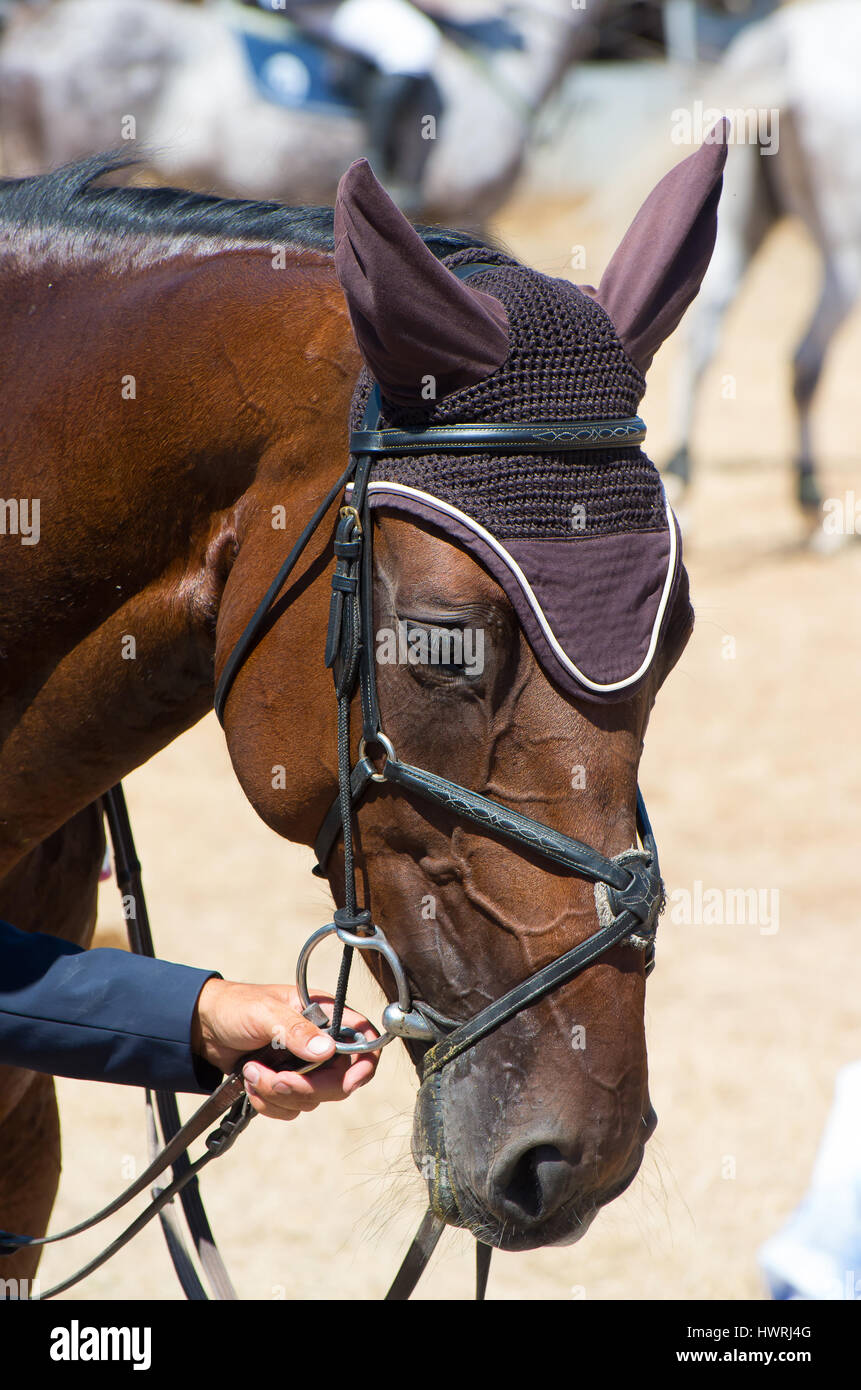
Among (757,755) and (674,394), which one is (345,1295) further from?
(674,394)

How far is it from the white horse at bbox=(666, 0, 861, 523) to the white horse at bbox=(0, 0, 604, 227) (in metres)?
1.50

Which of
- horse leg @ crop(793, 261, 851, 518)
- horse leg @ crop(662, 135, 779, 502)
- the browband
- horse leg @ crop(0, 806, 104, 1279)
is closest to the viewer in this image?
the browband

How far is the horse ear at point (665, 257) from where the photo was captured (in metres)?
1.62

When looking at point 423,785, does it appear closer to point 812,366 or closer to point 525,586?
point 525,586

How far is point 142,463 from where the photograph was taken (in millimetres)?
1617

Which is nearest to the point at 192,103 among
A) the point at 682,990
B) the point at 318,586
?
the point at 682,990

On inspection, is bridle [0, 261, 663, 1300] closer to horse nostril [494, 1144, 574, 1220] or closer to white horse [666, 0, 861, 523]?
horse nostril [494, 1144, 574, 1220]

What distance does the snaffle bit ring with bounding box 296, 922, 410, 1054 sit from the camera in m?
1.53

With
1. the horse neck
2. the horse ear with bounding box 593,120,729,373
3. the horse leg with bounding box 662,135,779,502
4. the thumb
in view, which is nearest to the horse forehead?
the horse neck

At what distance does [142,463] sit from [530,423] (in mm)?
471

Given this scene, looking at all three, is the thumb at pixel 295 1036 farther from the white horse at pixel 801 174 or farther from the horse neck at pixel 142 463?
the white horse at pixel 801 174

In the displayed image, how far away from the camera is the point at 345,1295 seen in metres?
3.12

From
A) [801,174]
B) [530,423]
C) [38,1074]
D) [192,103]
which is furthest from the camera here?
[192,103]

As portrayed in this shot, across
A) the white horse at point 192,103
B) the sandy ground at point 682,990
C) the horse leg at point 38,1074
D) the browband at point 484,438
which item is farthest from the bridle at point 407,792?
the white horse at point 192,103
